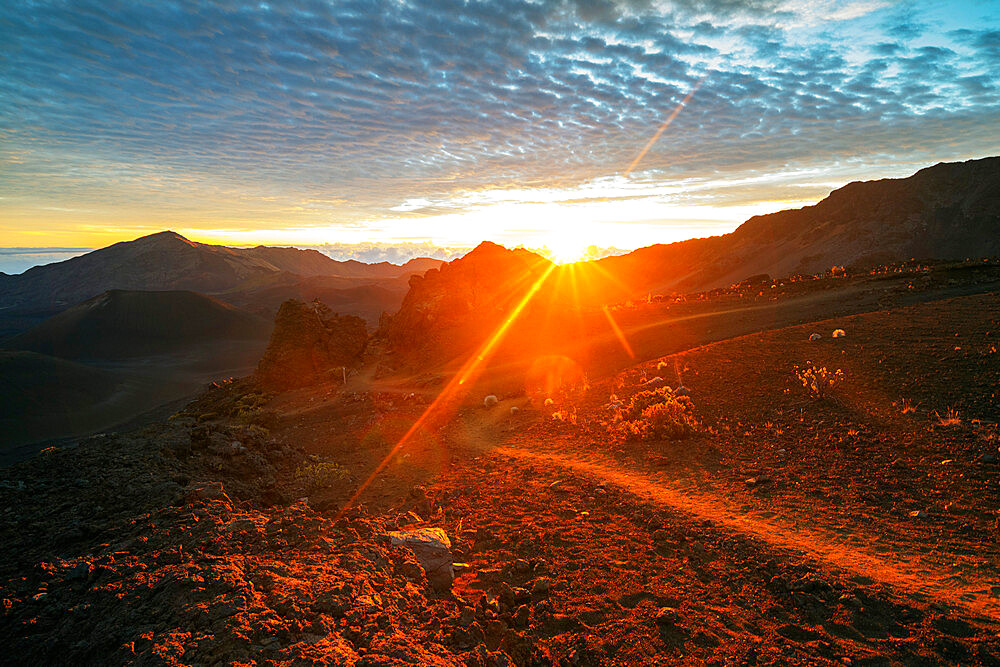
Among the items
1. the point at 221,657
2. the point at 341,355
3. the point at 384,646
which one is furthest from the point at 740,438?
the point at 341,355

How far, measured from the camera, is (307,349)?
27.8 m

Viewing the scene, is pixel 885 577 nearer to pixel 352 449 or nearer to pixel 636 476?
pixel 636 476

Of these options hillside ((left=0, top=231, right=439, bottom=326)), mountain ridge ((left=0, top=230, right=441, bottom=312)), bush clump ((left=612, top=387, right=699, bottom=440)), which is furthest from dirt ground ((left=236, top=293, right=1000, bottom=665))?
mountain ridge ((left=0, top=230, right=441, bottom=312))

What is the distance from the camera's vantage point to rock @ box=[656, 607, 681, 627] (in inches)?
180

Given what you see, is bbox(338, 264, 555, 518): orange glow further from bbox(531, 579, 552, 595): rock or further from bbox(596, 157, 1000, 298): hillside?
bbox(596, 157, 1000, 298): hillside

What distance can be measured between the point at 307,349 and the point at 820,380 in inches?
1041

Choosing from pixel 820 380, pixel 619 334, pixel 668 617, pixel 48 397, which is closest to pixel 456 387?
pixel 619 334

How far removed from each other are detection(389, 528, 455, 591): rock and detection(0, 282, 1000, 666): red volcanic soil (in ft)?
0.55

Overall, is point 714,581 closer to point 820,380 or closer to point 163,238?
point 820,380

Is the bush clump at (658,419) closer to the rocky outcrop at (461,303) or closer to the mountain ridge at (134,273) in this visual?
the rocky outcrop at (461,303)

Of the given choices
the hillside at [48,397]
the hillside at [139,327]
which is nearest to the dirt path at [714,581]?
the hillside at [48,397]

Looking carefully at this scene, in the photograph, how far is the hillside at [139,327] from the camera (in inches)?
2638

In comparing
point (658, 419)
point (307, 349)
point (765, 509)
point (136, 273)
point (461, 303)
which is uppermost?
point (136, 273)

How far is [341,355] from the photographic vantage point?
28.5m
